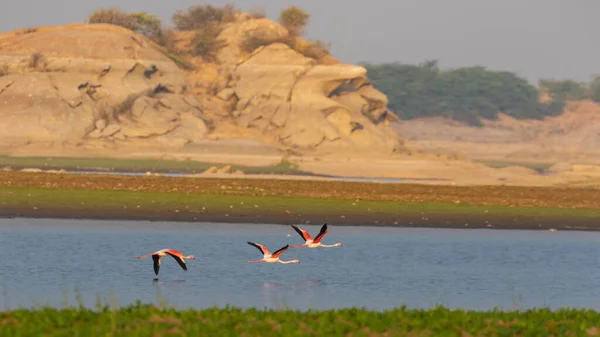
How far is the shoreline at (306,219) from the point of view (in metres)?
39.3

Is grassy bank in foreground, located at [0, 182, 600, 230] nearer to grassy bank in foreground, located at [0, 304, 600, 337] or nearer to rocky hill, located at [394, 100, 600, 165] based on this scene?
grassy bank in foreground, located at [0, 304, 600, 337]

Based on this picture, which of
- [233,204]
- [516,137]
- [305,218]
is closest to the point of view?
[305,218]

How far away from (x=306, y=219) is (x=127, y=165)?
3553 centimetres

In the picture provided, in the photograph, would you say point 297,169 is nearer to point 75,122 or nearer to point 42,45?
point 75,122

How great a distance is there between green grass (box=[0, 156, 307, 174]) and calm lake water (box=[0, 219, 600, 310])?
107ft

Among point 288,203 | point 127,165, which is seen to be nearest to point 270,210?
point 288,203

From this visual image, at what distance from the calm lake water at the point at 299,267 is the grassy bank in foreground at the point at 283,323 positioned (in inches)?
118

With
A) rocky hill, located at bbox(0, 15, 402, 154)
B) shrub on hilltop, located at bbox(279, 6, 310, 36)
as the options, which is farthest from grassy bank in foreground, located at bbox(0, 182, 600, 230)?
shrub on hilltop, located at bbox(279, 6, 310, 36)

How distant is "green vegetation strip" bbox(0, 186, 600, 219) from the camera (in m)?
42.2

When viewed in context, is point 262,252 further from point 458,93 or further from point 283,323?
point 458,93

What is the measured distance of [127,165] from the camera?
74625mm

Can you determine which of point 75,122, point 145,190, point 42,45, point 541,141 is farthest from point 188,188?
point 541,141

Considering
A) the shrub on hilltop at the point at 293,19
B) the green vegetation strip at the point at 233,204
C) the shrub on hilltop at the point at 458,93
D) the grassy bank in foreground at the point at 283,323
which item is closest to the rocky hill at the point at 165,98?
the shrub on hilltop at the point at 293,19

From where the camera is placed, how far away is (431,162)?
264 ft
